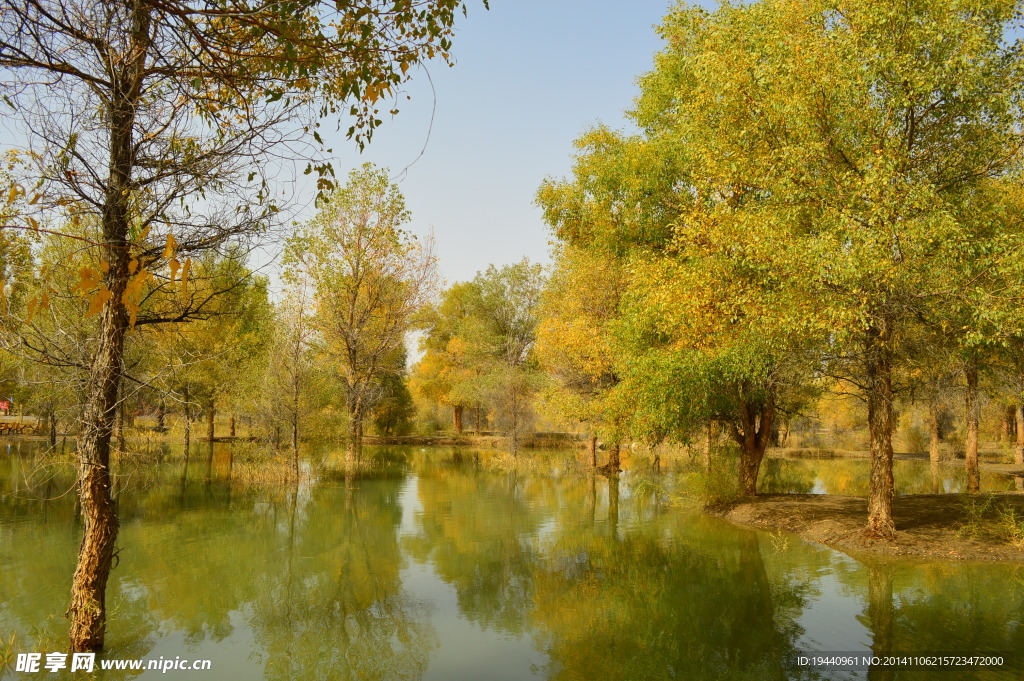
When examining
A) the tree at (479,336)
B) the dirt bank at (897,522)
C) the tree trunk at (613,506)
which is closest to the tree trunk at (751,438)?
the dirt bank at (897,522)

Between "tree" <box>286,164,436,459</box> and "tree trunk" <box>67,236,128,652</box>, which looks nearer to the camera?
"tree trunk" <box>67,236,128,652</box>

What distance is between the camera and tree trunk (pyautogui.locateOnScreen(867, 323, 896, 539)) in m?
13.7

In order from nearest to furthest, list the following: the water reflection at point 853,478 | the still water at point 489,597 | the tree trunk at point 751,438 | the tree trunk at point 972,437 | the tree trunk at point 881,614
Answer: the tree trunk at point 881,614, the still water at point 489,597, the tree trunk at point 751,438, the tree trunk at point 972,437, the water reflection at point 853,478

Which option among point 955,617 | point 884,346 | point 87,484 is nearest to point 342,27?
point 87,484

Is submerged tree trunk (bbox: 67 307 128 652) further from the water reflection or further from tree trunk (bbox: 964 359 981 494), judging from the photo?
tree trunk (bbox: 964 359 981 494)

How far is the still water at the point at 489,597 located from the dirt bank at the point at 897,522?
0.67 metres

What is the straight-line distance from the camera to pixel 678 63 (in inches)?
812

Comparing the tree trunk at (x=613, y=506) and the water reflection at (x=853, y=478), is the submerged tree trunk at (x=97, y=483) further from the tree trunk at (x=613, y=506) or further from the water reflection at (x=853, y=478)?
the water reflection at (x=853, y=478)

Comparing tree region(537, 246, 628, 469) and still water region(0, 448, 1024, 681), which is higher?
tree region(537, 246, 628, 469)

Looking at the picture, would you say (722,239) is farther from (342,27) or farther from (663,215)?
(342,27)

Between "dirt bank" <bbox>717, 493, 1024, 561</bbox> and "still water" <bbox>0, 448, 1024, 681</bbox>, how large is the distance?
67 centimetres

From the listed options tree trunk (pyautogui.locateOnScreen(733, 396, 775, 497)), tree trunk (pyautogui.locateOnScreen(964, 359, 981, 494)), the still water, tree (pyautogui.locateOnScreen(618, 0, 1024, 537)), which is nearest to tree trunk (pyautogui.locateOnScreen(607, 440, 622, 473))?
tree trunk (pyautogui.locateOnScreen(733, 396, 775, 497))

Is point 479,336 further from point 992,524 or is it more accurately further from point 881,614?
point 881,614

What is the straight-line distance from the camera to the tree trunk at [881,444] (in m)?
13.7
